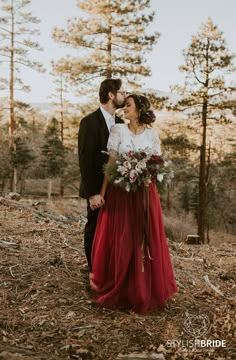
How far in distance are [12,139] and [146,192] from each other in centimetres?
2292

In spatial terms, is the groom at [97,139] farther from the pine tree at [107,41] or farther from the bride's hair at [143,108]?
the pine tree at [107,41]

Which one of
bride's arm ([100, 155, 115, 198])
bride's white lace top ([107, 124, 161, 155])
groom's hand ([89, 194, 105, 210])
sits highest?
bride's white lace top ([107, 124, 161, 155])

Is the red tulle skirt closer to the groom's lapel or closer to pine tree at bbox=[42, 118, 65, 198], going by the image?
the groom's lapel

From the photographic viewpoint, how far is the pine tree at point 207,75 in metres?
16.8

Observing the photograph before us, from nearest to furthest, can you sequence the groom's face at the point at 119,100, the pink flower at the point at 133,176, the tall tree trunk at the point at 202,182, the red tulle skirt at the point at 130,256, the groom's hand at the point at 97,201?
the pink flower at the point at 133,176
the red tulle skirt at the point at 130,256
the groom's hand at the point at 97,201
the groom's face at the point at 119,100
the tall tree trunk at the point at 202,182

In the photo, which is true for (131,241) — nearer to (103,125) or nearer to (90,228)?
(90,228)

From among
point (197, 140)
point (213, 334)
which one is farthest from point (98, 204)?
point (197, 140)

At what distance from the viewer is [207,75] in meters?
17.0

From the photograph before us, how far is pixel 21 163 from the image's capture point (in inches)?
1302

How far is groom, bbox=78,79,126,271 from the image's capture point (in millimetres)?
4539

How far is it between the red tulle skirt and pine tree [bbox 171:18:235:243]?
1269cm

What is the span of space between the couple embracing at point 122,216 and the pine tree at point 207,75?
12.7 meters

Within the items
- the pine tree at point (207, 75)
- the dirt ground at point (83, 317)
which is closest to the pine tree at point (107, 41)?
the pine tree at point (207, 75)

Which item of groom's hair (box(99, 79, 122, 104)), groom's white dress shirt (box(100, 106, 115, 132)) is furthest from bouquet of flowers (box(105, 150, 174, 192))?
groom's hair (box(99, 79, 122, 104))
